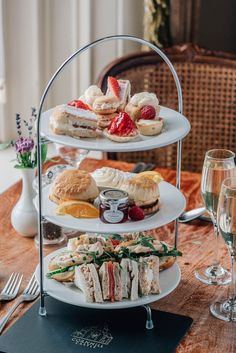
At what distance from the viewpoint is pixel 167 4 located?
2.79 meters

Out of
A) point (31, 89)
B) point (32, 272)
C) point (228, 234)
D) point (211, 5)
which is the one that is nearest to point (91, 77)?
point (31, 89)

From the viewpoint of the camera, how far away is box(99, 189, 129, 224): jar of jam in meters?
1.37

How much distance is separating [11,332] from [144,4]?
178 centimetres

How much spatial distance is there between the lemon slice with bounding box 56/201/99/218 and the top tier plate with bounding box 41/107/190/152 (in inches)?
5.1

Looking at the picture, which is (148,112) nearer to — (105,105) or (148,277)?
(105,105)

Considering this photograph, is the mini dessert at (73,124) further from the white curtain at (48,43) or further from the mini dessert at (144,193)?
the white curtain at (48,43)

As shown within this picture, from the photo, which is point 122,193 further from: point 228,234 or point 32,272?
point 32,272

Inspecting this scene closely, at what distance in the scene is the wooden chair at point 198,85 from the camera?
2.60 metres

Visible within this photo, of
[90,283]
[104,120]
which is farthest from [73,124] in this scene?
[90,283]

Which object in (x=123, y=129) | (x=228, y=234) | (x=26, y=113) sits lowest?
(x=26, y=113)

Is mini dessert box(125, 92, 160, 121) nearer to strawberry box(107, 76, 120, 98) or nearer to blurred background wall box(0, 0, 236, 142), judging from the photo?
strawberry box(107, 76, 120, 98)

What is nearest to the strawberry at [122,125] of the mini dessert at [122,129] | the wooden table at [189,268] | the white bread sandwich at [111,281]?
the mini dessert at [122,129]

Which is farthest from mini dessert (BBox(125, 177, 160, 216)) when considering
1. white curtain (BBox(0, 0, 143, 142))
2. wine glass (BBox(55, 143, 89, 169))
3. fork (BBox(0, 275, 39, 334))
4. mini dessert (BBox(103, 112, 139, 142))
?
white curtain (BBox(0, 0, 143, 142))

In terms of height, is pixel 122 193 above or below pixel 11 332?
above
